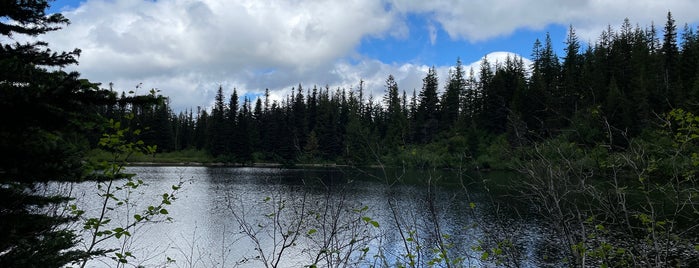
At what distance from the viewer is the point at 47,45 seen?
4234 mm

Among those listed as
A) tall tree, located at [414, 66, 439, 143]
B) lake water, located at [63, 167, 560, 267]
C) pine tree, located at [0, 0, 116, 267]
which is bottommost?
lake water, located at [63, 167, 560, 267]

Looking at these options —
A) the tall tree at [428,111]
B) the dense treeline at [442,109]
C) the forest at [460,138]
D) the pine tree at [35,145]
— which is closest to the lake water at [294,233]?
the forest at [460,138]

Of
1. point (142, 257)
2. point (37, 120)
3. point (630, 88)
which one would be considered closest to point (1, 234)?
point (37, 120)

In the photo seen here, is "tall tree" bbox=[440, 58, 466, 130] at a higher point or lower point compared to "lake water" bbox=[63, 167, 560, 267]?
higher

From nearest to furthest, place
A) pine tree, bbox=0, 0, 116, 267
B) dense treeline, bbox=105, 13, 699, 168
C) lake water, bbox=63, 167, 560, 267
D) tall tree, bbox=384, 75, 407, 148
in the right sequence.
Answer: pine tree, bbox=0, 0, 116, 267 < lake water, bbox=63, 167, 560, 267 < dense treeline, bbox=105, 13, 699, 168 < tall tree, bbox=384, 75, 407, 148

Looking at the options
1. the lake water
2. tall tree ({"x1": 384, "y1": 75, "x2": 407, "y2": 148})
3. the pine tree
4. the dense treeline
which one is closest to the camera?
the pine tree

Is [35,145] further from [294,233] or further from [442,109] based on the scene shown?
[442,109]

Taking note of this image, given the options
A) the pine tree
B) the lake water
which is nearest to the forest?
the pine tree

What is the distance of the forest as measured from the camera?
3.27 meters

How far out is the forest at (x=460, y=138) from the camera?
129 inches

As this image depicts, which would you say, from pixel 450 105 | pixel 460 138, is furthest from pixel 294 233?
pixel 450 105

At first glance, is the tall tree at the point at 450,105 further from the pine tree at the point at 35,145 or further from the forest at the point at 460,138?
the pine tree at the point at 35,145

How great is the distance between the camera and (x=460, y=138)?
65.1 meters

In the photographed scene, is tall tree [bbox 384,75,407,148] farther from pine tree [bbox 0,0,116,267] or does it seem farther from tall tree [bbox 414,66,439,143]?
pine tree [bbox 0,0,116,267]
